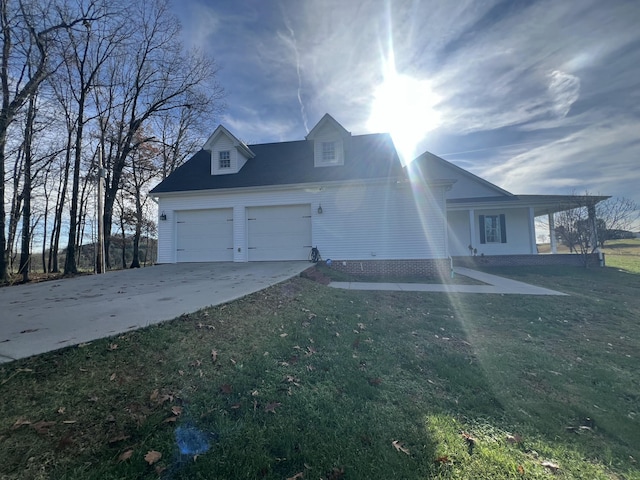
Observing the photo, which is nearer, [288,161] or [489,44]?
[489,44]

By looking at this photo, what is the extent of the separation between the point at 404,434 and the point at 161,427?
6.61 feet

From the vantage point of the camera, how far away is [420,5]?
7641 millimetres

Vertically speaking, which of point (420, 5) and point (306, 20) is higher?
point (306, 20)

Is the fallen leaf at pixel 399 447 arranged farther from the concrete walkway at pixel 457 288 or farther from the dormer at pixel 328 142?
the dormer at pixel 328 142

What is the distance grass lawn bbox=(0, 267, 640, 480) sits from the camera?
203 centimetres

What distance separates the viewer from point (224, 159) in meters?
13.5

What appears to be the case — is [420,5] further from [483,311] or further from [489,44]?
[483,311]

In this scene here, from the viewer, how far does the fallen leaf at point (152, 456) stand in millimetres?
1938

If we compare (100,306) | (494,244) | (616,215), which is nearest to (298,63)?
(100,306)

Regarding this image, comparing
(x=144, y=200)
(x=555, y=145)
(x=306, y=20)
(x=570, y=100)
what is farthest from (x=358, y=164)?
(x=144, y=200)

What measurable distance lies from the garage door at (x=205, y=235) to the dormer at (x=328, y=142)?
4.74 metres

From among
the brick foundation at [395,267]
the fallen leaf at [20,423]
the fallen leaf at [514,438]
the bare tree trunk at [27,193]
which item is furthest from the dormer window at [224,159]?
the fallen leaf at [514,438]

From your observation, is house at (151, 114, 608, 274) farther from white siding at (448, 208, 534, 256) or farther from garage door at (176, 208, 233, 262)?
white siding at (448, 208, 534, 256)

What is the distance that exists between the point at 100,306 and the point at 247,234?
288 inches
